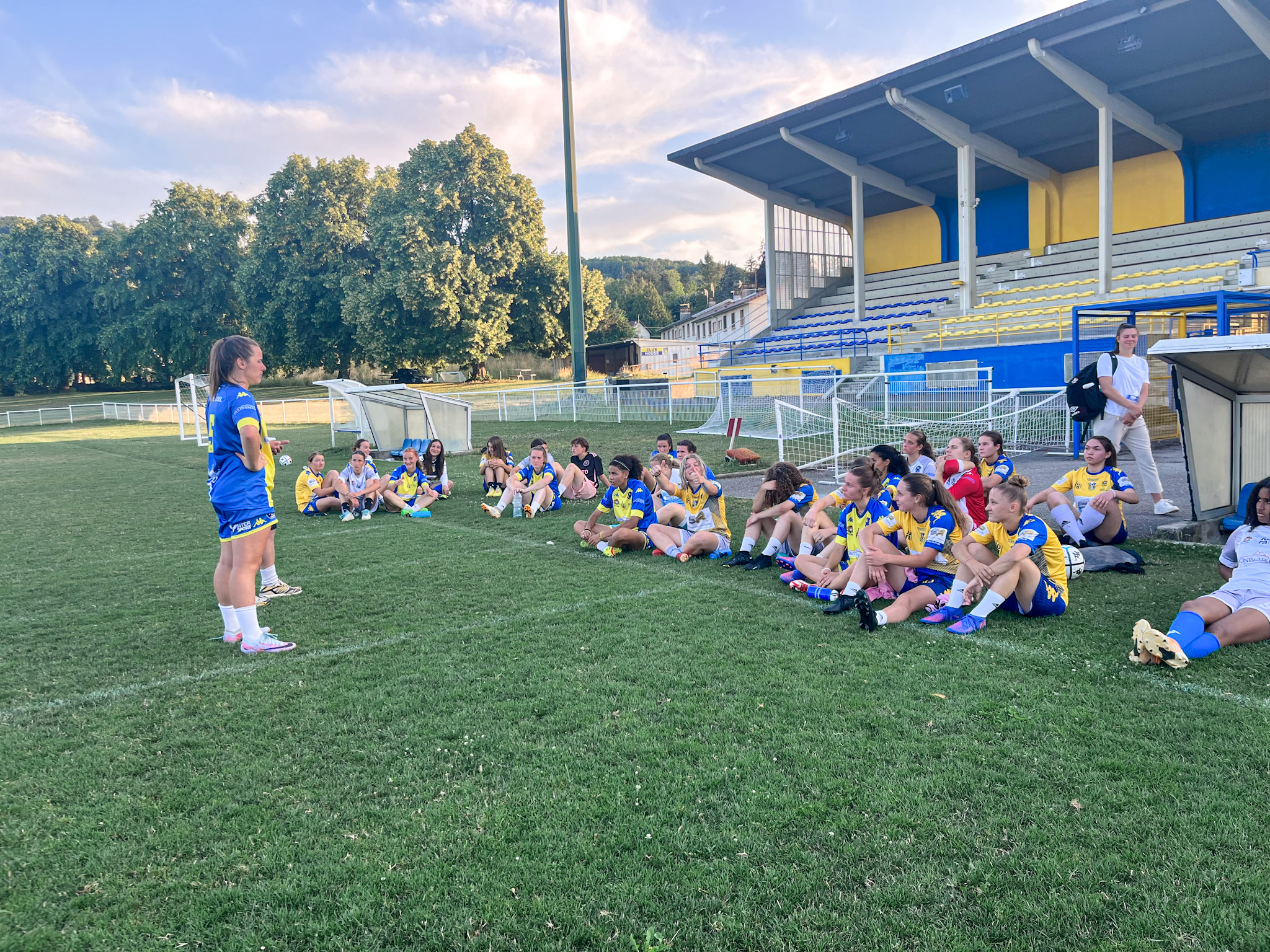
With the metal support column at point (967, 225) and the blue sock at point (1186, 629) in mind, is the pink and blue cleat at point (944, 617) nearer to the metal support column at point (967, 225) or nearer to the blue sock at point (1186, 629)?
the blue sock at point (1186, 629)

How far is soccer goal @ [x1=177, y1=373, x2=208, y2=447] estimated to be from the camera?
20547 mm

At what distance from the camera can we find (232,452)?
507 centimetres

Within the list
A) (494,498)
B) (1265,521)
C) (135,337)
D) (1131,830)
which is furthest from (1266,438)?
(135,337)

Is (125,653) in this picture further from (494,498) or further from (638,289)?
(638,289)

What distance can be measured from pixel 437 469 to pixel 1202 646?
9.53 metres

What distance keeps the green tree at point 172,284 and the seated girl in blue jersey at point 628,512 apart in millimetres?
50149

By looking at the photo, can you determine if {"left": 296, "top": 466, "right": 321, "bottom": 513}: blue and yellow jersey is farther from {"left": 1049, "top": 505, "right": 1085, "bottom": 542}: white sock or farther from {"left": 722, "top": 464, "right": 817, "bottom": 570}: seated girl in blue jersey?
{"left": 1049, "top": 505, "right": 1085, "bottom": 542}: white sock

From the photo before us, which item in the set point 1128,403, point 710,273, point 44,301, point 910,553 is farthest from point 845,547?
point 710,273

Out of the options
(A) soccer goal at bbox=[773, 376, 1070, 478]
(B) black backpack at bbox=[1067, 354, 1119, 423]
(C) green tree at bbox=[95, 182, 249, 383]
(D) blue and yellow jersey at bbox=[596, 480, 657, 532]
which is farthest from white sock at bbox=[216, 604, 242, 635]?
(C) green tree at bbox=[95, 182, 249, 383]

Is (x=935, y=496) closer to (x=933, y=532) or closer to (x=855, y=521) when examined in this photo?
(x=933, y=532)

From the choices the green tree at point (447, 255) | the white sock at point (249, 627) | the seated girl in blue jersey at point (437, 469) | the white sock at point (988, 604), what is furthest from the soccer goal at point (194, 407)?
the white sock at point (988, 604)

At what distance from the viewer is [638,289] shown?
95.8 meters

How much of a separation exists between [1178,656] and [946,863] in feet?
7.85

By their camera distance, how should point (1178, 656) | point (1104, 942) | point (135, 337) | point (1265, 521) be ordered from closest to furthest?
point (1104, 942), point (1178, 656), point (1265, 521), point (135, 337)
